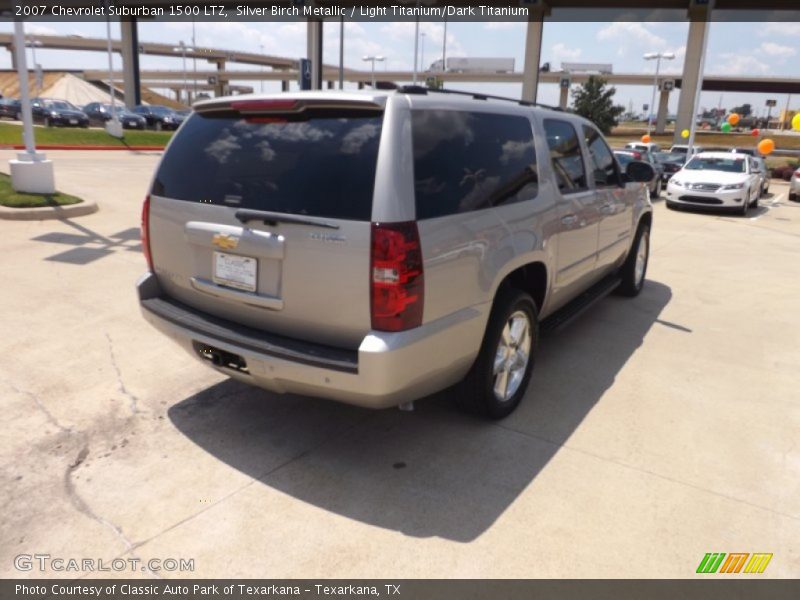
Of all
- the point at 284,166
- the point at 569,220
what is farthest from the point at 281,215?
the point at 569,220

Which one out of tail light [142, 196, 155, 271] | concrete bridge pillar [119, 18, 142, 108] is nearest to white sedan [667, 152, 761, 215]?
tail light [142, 196, 155, 271]

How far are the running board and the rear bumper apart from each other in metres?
1.27

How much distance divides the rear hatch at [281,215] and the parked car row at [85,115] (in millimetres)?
34327

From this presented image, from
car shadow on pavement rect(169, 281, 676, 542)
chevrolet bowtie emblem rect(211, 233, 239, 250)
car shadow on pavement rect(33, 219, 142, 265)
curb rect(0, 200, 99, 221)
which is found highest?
chevrolet bowtie emblem rect(211, 233, 239, 250)

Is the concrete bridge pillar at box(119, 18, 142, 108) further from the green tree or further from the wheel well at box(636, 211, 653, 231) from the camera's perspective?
the wheel well at box(636, 211, 653, 231)

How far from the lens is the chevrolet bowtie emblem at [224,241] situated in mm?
3182

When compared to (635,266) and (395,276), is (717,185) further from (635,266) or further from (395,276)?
(395,276)

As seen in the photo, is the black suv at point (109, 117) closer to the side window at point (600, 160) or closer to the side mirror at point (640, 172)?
the side mirror at point (640, 172)

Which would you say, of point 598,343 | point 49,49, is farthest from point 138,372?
point 49,49

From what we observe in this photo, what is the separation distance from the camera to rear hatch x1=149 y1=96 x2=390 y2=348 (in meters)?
2.92

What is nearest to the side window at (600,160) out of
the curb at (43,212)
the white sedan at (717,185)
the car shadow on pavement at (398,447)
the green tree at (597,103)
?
the car shadow on pavement at (398,447)

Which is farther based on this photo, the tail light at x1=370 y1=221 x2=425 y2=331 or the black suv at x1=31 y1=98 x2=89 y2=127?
the black suv at x1=31 y1=98 x2=89 y2=127
